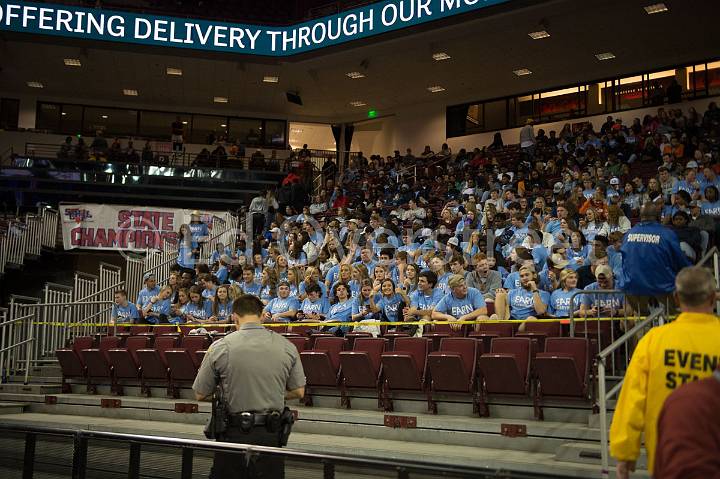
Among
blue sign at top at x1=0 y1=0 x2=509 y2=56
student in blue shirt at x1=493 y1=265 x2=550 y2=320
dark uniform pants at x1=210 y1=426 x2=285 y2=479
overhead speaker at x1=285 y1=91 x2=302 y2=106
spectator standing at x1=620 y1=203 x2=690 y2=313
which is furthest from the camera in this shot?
overhead speaker at x1=285 y1=91 x2=302 y2=106

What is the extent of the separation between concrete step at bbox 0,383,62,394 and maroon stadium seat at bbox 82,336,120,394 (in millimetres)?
685

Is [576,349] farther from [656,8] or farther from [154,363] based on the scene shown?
[656,8]

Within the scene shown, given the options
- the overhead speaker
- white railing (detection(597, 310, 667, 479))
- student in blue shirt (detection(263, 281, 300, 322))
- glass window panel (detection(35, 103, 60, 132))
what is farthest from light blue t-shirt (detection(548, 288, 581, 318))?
glass window panel (detection(35, 103, 60, 132))

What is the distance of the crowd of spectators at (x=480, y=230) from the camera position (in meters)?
10.6

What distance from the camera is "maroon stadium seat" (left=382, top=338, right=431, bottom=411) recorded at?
8.99 m

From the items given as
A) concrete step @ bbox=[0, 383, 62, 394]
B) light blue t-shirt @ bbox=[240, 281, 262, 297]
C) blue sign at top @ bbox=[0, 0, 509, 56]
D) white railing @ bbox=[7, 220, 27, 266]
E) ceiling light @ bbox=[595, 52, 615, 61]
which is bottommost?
concrete step @ bbox=[0, 383, 62, 394]

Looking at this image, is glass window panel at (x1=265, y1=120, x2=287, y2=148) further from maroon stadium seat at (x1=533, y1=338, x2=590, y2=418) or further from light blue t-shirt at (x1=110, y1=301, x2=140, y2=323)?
maroon stadium seat at (x1=533, y1=338, x2=590, y2=418)

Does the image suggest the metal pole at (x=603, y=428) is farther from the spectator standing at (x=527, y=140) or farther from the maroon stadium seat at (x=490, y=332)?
the spectator standing at (x=527, y=140)

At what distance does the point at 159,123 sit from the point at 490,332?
22.9 metres

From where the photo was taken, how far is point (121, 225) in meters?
22.1

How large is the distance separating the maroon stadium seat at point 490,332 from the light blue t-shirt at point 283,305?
3.85m

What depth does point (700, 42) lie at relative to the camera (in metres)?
20.9

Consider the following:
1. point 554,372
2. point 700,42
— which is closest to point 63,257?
point 554,372

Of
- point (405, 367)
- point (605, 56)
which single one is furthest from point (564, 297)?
point (605, 56)
